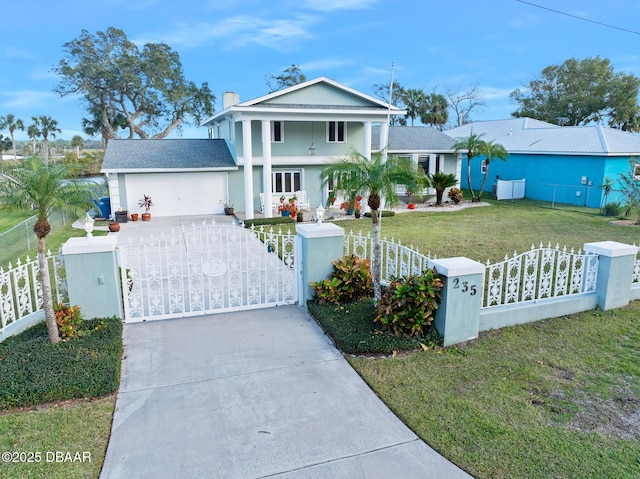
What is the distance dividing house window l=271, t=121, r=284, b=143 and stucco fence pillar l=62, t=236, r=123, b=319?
15527 mm

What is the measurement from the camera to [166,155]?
21.6 meters

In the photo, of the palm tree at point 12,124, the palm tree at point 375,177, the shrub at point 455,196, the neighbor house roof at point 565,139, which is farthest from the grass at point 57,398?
the palm tree at point 12,124

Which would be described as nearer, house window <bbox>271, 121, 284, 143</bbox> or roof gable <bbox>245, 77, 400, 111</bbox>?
roof gable <bbox>245, 77, 400, 111</bbox>

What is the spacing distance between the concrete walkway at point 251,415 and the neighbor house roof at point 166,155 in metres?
14.9

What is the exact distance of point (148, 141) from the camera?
22969 millimetres

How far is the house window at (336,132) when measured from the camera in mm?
22422

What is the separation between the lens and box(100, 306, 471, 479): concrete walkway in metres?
4.01

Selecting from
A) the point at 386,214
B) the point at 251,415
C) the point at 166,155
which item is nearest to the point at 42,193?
the point at 251,415

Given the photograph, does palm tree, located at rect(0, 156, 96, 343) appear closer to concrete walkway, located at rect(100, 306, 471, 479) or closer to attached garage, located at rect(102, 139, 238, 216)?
concrete walkway, located at rect(100, 306, 471, 479)

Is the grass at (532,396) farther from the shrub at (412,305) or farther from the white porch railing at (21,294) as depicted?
the white porch railing at (21,294)

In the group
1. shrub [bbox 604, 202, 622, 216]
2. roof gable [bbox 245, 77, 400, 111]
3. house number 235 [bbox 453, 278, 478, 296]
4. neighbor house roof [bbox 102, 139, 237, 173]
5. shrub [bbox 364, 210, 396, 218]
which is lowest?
shrub [bbox 364, 210, 396, 218]

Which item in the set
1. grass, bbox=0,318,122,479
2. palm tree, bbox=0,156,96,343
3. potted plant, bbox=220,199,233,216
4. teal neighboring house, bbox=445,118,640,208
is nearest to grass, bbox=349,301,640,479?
grass, bbox=0,318,122,479

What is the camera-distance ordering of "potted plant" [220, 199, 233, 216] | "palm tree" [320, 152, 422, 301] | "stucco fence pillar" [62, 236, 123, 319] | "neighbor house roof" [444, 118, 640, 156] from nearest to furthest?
"stucco fence pillar" [62, 236, 123, 319] → "palm tree" [320, 152, 422, 301] → "potted plant" [220, 199, 233, 216] → "neighbor house roof" [444, 118, 640, 156]

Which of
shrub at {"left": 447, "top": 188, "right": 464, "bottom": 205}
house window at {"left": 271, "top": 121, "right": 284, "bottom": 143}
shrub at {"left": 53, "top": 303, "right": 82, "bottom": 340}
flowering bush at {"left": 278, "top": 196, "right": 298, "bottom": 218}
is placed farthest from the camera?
shrub at {"left": 447, "top": 188, "right": 464, "bottom": 205}
